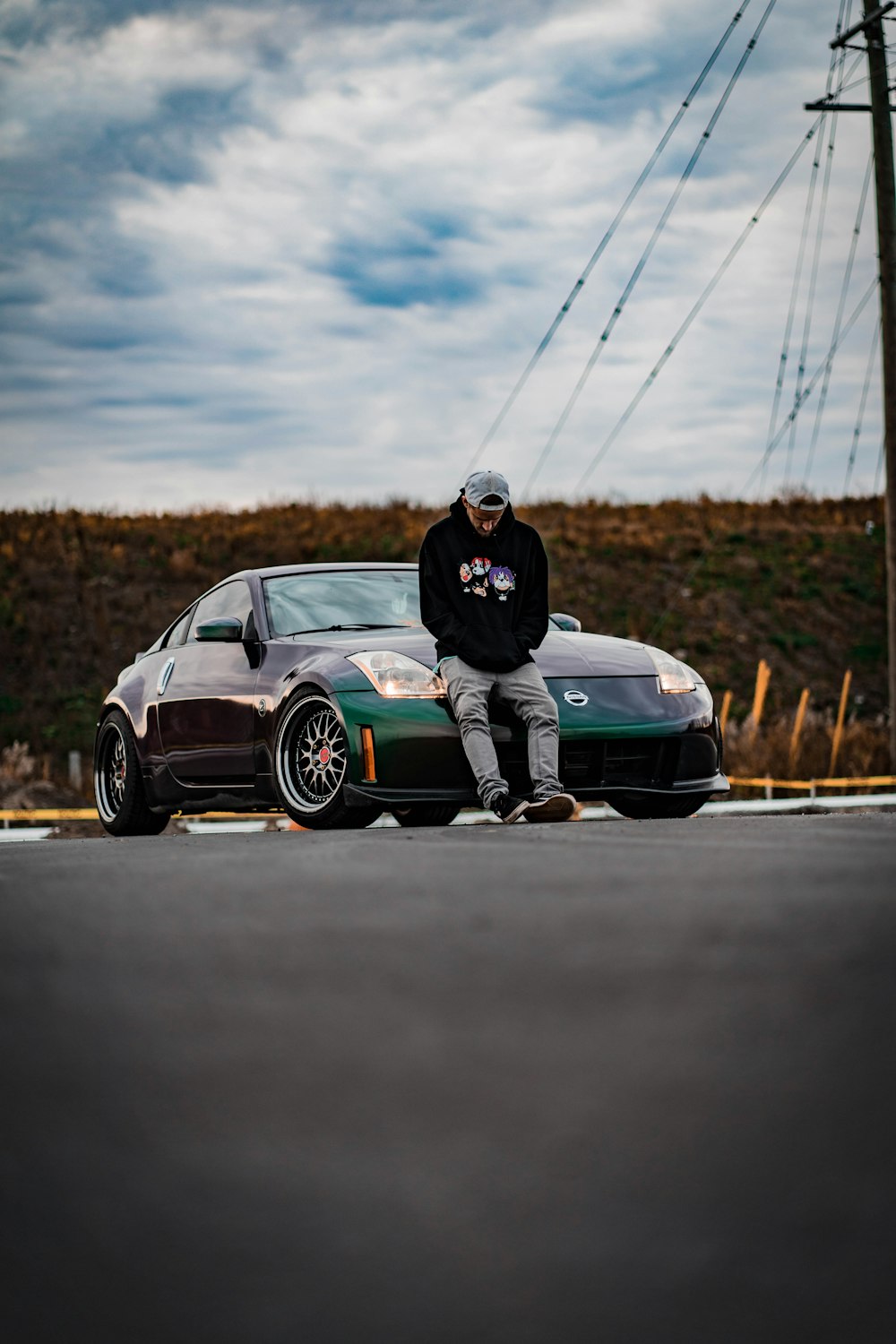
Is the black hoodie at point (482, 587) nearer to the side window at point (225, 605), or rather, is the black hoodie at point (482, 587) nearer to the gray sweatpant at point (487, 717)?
the gray sweatpant at point (487, 717)

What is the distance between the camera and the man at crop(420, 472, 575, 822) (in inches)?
296

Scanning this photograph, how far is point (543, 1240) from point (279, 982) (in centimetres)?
136

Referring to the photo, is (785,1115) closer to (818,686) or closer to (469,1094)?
(469,1094)

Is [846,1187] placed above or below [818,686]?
above

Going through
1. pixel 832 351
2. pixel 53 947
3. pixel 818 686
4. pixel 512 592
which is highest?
pixel 832 351

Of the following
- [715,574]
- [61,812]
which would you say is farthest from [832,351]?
[715,574]

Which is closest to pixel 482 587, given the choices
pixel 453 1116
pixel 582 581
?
pixel 453 1116

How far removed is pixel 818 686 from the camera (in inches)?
1656

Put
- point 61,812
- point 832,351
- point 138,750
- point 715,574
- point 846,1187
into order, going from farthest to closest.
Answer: point 715,574, point 832,351, point 61,812, point 138,750, point 846,1187

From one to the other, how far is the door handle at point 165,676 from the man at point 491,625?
5.82ft

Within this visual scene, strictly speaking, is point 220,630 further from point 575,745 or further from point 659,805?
point 659,805

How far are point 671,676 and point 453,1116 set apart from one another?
5.96 m

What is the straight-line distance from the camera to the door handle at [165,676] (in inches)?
365

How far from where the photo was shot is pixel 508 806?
290 inches
